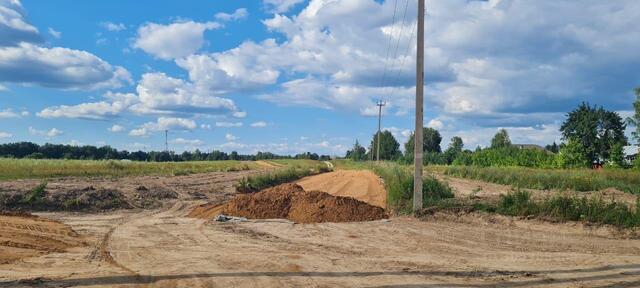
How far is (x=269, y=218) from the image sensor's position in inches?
682

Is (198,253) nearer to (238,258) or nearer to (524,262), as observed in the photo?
(238,258)

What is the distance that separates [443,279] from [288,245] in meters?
4.39

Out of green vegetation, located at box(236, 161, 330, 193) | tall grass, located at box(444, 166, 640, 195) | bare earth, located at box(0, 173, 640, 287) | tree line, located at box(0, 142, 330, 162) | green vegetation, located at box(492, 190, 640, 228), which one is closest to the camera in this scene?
bare earth, located at box(0, 173, 640, 287)

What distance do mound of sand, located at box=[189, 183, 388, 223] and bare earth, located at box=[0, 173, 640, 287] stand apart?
116 cm

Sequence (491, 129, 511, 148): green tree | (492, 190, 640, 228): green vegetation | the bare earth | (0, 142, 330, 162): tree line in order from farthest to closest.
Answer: (491, 129, 511, 148): green tree → (0, 142, 330, 162): tree line → (492, 190, 640, 228): green vegetation → the bare earth

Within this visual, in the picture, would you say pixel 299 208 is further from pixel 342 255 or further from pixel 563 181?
pixel 563 181

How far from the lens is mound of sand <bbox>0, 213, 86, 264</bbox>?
10.1 m

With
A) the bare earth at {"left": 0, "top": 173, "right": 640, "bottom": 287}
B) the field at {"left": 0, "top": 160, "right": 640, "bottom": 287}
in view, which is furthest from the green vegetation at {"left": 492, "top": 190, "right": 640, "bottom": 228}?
the bare earth at {"left": 0, "top": 173, "right": 640, "bottom": 287}

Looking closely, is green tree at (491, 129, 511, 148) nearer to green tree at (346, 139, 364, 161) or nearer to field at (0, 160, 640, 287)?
green tree at (346, 139, 364, 161)

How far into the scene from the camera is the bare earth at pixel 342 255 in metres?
8.09

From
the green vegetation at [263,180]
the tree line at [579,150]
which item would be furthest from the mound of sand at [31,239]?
the tree line at [579,150]

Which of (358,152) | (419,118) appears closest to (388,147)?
(358,152)

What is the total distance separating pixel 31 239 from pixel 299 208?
828cm

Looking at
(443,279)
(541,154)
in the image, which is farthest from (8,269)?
(541,154)
